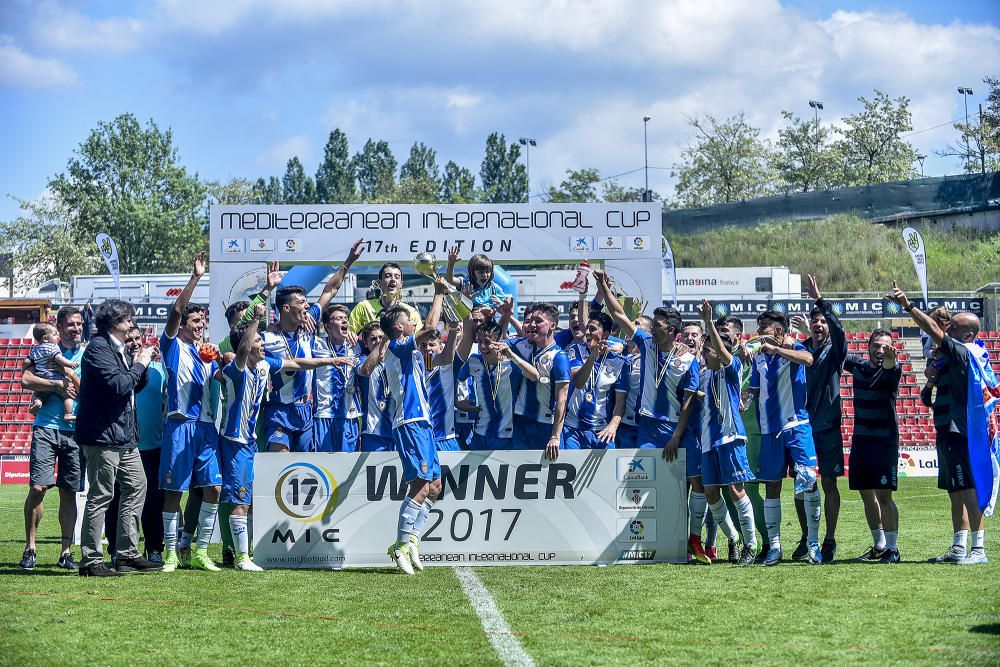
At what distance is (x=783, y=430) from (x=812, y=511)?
738mm

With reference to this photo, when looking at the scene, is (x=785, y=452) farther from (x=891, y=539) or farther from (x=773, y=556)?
(x=891, y=539)

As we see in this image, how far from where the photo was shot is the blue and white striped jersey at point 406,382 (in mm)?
8891

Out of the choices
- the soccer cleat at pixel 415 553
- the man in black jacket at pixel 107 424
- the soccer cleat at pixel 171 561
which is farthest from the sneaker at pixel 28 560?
the soccer cleat at pixel 415 553

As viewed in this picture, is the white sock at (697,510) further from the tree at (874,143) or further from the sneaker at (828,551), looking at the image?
the tree at (874,143)

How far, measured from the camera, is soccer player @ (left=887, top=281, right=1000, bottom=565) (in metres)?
9.18

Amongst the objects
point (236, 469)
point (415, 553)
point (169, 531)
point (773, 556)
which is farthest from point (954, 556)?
point (169, 531)

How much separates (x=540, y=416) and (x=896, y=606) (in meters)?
3.80

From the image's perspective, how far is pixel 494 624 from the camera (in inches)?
254

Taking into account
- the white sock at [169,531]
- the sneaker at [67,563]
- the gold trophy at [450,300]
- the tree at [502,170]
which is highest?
the tree at [502,170]

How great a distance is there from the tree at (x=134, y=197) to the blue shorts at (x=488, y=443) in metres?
51.0

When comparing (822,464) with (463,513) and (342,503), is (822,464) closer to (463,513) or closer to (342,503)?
(463,513)

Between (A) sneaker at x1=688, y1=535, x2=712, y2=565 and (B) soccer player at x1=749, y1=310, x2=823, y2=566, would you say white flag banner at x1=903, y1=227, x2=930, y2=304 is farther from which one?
(A) sneaker at x1=688, y1=535, x2=712, y2=565

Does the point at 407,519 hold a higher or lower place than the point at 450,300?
lower

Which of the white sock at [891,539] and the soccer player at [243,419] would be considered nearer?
the soccer player at [243,419]
